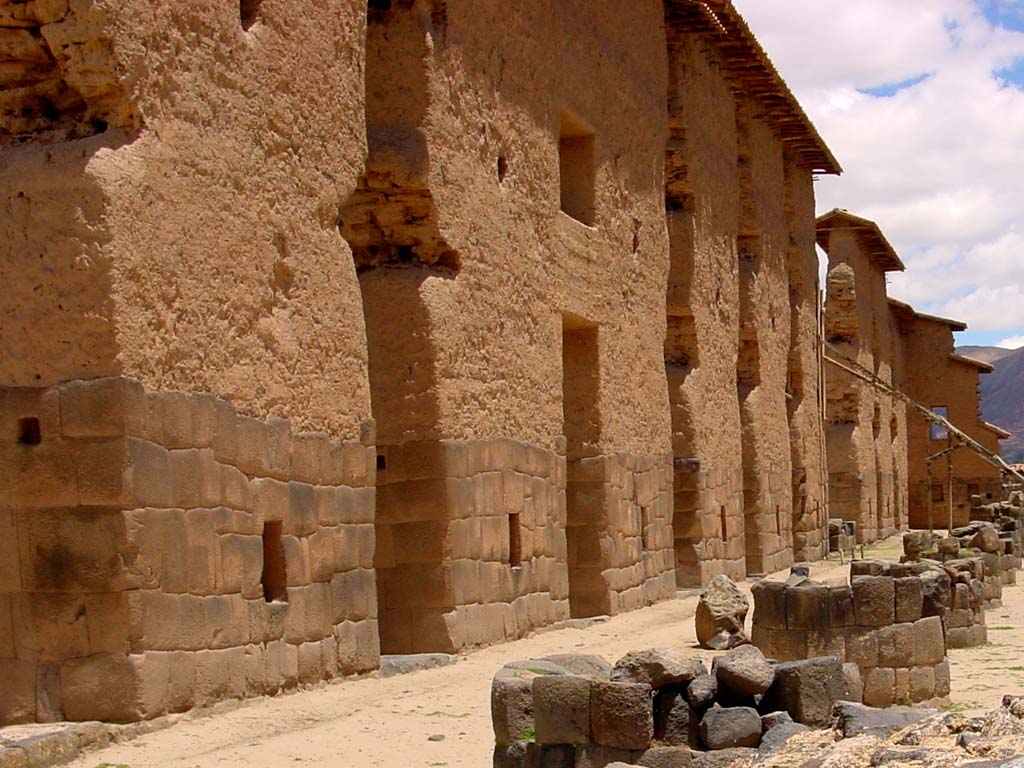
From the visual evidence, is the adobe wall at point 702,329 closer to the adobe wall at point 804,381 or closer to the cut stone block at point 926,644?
the adobe wall at point 804,381

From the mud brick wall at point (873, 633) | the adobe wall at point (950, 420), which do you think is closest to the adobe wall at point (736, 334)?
the mud brick wall at point (873, 633)

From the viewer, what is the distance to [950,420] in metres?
43.9

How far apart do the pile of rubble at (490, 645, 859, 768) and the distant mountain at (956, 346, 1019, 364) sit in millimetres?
125728

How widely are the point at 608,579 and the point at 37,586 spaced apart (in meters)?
8.51

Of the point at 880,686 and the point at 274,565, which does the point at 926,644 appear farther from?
the point at 274,565

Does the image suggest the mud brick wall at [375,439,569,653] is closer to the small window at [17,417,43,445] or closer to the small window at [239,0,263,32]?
the small window at [239,0,263,32]

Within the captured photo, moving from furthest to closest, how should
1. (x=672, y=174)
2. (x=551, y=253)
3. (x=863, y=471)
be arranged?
(x=863, y=471)
(x=672, y=174)
(x=551, y=253)

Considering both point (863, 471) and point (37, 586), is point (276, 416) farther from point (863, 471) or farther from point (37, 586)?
point (863, 471)

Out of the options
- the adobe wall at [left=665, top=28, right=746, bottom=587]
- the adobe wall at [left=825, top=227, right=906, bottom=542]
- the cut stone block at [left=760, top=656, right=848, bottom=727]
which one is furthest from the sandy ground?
the adobe wall at [left=825, top=227, right=906, bottom=542]

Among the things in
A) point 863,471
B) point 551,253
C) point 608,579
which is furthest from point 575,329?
point 863,471

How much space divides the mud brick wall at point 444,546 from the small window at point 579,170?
154 inches

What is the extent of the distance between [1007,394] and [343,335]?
397ft

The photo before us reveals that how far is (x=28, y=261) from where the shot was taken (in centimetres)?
785

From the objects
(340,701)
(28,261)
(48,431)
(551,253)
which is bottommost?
(340,701)
